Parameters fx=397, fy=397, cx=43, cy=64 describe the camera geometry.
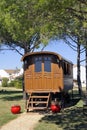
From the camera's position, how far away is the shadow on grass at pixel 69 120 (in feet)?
56.4

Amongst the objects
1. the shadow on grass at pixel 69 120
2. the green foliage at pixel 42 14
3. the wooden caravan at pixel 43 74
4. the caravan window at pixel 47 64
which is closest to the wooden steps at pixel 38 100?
the wooden caravan at pixel 43 74

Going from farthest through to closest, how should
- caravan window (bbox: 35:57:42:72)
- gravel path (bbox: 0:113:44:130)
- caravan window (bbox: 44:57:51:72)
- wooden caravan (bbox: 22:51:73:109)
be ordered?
1. caravan window (bbox: 35:57:42:72)
2. caravan window (bbox: 44:57:51:72)
3. wooden caravan (bbox: 22:51:73:109)
4. gravel path (bbox: 0:113:44:130)

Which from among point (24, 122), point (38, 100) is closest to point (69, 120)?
point (24, 122)

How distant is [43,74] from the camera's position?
26000 millimetres

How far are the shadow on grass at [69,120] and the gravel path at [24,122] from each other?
0.58 meters

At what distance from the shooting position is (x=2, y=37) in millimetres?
34344

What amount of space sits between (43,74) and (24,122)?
7.49m

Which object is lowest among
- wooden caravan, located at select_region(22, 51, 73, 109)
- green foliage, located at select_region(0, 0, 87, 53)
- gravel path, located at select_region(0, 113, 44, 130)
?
gravel path, located at select_region(0, 113, 44, 130)

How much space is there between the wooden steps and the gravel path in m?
2.02

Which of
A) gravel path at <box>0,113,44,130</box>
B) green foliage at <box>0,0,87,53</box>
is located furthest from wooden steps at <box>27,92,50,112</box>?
green foliage at <box>0,0,87,53</box>

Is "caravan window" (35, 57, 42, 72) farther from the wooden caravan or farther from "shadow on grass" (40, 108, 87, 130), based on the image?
"shadow on grass" (40, 108, 87, 130)

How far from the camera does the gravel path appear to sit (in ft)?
56.2

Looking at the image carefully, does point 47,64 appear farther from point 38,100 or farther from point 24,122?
point 24,122

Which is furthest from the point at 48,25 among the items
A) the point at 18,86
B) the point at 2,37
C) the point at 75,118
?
the point at 18,86
